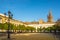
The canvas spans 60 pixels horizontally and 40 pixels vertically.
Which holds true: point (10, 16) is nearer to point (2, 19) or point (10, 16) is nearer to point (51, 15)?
point (2, 19)

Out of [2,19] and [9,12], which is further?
[2,19]

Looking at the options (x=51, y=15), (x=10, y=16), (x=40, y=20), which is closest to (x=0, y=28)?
(x=10, y=16)

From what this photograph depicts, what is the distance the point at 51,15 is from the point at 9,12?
12960cm

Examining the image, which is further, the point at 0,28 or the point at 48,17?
the point at 48,17

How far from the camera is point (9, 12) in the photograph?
24.3 meters

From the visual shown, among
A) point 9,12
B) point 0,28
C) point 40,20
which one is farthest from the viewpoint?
point 40,20

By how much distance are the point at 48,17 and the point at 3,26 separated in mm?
88947

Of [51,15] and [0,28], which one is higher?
[51,15]

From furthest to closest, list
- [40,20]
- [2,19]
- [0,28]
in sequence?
1. [40,20]
2. [2,19]
3. [0,28]

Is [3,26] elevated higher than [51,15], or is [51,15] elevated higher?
[51,15]

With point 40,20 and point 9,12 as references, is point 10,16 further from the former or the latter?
point 40,20

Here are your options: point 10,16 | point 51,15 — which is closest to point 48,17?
point 51,15

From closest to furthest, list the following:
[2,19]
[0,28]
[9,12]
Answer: [9,12] → [0,28] → [2,19]

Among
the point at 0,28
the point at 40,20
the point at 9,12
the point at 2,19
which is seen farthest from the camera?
the point at 40,20
